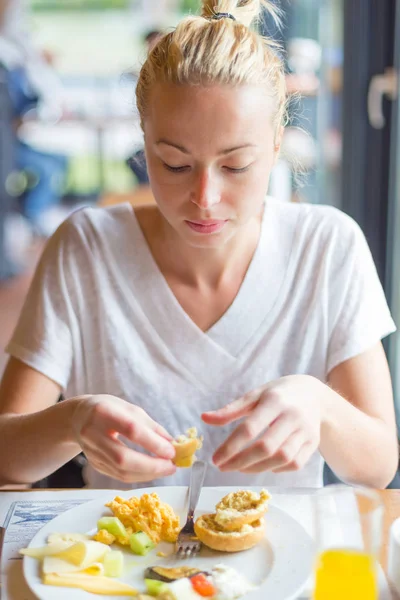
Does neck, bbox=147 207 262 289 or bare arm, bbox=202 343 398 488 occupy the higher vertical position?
neck, bbox=147 207 262 289

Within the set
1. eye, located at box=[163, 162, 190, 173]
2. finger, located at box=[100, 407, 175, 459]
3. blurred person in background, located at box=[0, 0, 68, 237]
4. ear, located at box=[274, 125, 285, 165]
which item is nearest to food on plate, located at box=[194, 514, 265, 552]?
finger, located at box=[100, 407, 175, 459]

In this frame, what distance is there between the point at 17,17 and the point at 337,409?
5.53m

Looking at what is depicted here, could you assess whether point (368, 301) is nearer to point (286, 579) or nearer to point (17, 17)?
point (286, 579)

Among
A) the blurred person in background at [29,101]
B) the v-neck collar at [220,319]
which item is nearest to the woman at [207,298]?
the v-neck collar at [220,319]

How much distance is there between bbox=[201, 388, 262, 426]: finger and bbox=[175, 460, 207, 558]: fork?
0.10 meters

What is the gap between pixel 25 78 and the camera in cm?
559

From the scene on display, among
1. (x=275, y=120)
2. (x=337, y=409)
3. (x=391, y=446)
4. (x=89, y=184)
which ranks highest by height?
(x=275, y=120)

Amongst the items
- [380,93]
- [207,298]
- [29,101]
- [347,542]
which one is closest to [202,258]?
[207,298]

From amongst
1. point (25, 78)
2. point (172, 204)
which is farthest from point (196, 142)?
point (25, 78)

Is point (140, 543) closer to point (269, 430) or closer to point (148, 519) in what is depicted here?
point (148, 519)

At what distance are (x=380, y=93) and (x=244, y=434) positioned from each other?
7.97 feet

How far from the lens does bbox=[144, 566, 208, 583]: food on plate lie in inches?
37.0

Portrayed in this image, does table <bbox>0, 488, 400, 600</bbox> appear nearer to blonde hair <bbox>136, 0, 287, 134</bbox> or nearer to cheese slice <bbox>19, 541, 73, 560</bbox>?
cheese slice <bbox>19, 541, 73, 560</bbox>

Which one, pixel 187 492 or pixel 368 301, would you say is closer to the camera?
pixel 187 492
